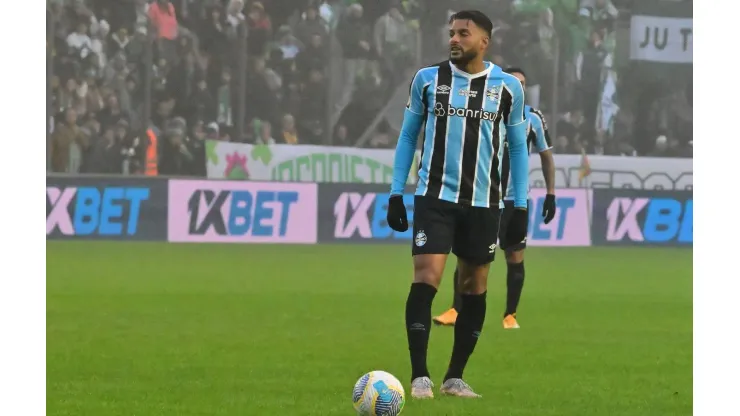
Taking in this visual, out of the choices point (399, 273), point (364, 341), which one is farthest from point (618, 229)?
point (364, 341)

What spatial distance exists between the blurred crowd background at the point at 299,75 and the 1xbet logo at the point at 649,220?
1.28m

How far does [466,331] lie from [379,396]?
44.8 inches

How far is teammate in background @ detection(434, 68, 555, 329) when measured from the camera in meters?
9.96

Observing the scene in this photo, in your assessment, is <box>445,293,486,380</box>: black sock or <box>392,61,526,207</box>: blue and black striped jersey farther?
<box>445,293,486,380</box>: black sock

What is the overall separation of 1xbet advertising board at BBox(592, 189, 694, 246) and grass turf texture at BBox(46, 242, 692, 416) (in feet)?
10.8

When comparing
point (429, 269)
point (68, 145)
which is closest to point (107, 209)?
point (68, 145)

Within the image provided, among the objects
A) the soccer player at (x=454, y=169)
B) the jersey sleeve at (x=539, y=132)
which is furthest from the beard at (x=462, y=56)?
the jersey sleeve at (x=539, y=132)

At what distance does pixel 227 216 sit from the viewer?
20.0m

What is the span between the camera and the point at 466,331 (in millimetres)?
7371

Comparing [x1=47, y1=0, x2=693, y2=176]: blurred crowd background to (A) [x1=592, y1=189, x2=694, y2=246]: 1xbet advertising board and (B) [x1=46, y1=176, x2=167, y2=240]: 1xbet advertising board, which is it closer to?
(B) [x1=46, y1=176, x2=167, y2=240]: 1xbet advertising board

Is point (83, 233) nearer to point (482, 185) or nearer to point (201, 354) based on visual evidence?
point (201, 354)

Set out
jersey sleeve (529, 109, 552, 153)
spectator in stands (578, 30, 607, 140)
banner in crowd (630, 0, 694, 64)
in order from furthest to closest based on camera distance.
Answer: banner in crowd (630, 0, 694, 64) → spectator in stands (578, 30, 607, 140) → jersey sleeve (529, 109, 552, 153)

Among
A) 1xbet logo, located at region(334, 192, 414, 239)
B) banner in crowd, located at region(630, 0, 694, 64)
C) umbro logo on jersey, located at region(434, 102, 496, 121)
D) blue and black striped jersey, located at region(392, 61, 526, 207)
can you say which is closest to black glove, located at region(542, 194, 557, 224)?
blue and black striped jersey, located at region(392, 61, 526, 207)
